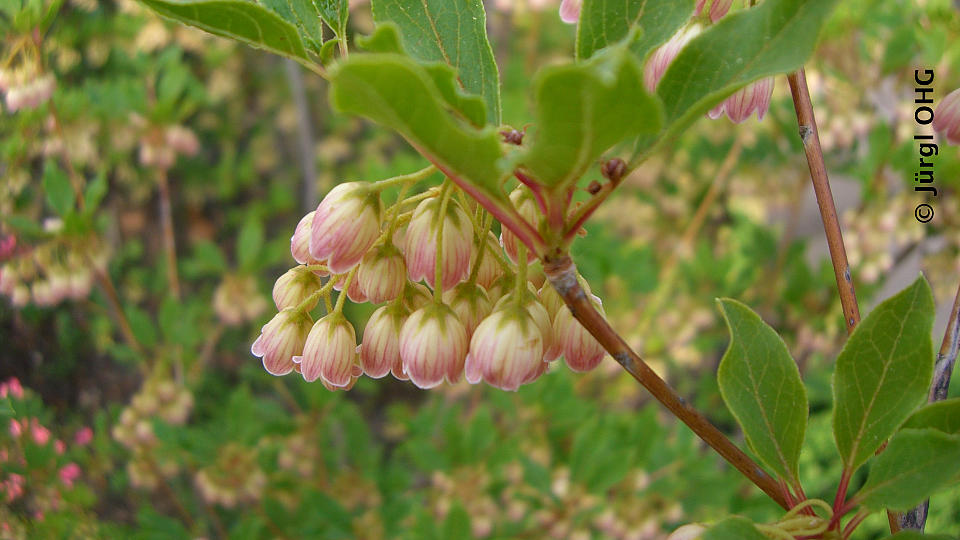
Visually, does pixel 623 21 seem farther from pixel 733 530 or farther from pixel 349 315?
pixel 349 315

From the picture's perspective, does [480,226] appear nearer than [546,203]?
No

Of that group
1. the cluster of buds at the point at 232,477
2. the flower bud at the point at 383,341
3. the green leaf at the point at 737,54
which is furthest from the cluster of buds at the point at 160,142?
the green leaf at the point at 737,54

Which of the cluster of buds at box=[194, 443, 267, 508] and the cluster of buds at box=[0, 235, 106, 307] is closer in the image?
the cluster of buds at box=[0, 235, 106, 307]

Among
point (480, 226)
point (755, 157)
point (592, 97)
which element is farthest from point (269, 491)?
point (755, 157)

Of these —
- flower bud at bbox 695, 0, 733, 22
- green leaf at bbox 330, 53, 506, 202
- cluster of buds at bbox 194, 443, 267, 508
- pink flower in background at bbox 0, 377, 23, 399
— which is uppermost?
flower bud at bbox 695, 0, 733, 22

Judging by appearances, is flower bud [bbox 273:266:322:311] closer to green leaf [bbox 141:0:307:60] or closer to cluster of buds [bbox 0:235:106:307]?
green leaf [bbox 141:0:307:60]

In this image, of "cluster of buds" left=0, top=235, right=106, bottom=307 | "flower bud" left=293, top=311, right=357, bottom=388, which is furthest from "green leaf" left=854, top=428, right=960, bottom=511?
"cluster of buds" left=0, top=235, right=106, bottom=307

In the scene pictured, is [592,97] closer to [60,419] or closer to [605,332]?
[605,332]
